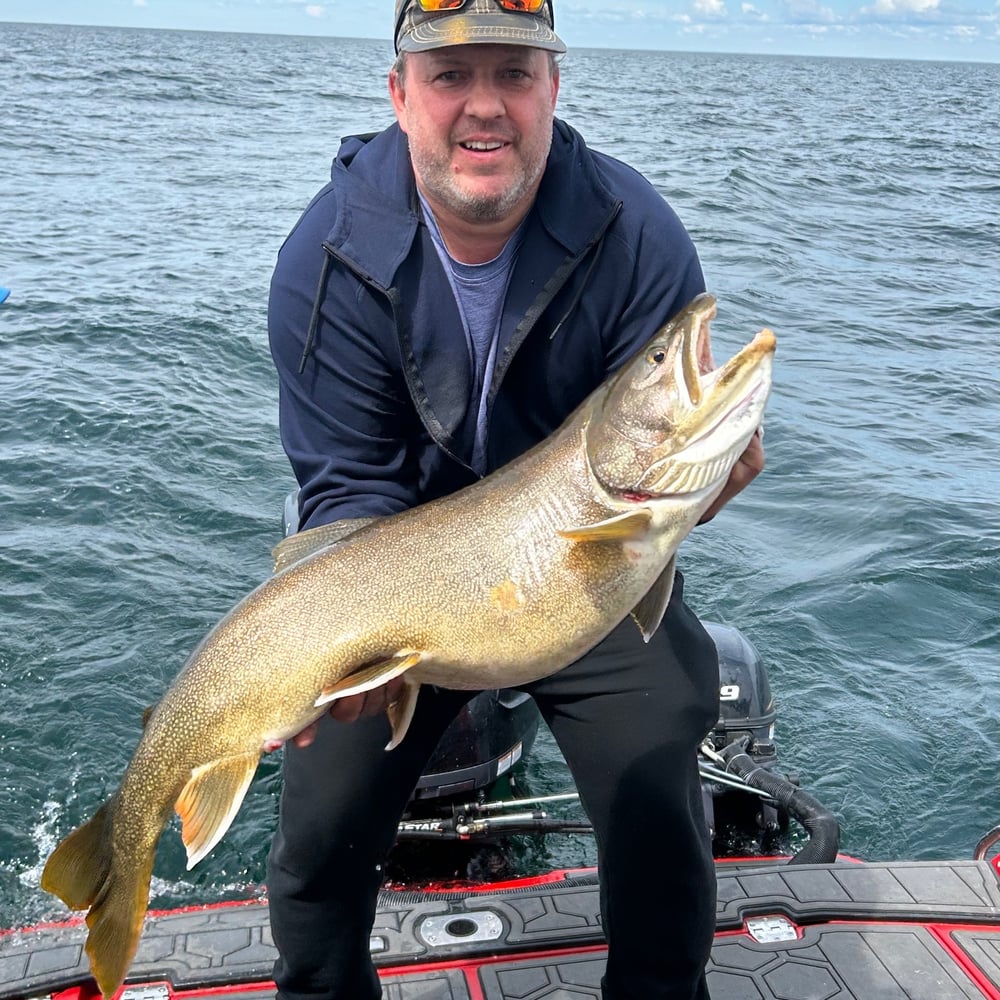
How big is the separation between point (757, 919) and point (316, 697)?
1.90 m

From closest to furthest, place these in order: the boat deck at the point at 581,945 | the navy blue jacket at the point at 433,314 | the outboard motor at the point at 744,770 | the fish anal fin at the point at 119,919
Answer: the fish anal fin at the point at 119,919, the navy blue jacket at the point at 433,314, the boat deck at the point at 581,945, the outboard motor at the point at 744,770

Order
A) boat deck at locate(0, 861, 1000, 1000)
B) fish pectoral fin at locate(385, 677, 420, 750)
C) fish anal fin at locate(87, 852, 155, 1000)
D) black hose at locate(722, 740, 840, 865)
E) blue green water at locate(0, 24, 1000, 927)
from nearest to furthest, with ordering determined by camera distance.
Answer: fish anal fin at locate(87, 852, 155, 1000), fish pectoral fin at locate(385, 677, 420, 750), boat deck at locate(0, 861, 1000, 1000), black hose at locate(722, 740, 840, 865), blue green water at locate(0, 24, 1000, 927)

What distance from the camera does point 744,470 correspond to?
3.11 meters

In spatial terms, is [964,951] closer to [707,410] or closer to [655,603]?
[655,603]

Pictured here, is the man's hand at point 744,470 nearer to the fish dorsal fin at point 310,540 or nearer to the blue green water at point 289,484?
the fish dorsal fin at point 310,540

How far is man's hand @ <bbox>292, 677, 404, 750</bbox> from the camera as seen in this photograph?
3078 millimetres

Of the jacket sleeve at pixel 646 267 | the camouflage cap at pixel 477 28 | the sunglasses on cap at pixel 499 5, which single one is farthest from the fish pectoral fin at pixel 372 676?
the sunglasses on cap at pixel 499 5

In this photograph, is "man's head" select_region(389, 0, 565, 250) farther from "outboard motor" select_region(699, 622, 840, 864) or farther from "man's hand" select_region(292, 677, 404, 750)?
"outboard motor" select_region(699, 622, 840, 864)

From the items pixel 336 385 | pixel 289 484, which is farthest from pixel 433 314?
pixel 289 484

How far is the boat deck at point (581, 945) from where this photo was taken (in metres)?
3.71

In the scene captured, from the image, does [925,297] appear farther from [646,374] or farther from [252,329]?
[646,374]

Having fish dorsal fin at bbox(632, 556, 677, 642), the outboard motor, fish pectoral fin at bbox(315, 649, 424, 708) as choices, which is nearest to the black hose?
the outboard motor

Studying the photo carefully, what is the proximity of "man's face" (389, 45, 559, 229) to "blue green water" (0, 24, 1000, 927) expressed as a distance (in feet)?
11.8

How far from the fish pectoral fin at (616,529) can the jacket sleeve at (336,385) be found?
2.83 feet
